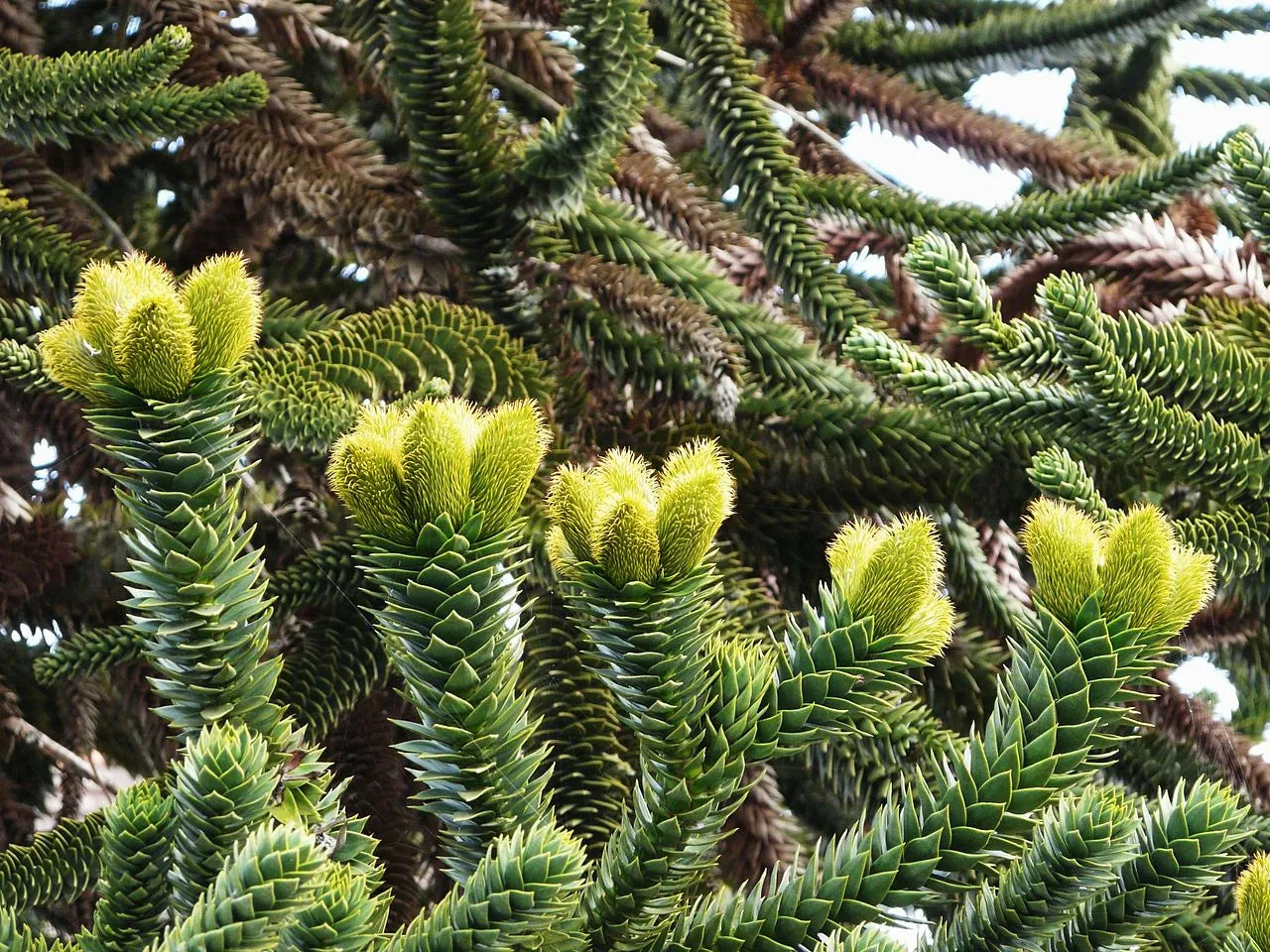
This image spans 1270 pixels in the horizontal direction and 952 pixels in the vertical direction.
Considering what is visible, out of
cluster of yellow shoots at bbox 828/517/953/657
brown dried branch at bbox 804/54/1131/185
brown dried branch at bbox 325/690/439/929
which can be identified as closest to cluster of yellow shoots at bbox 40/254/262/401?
cluster of yellow shoots at bbox 828/517/953/657

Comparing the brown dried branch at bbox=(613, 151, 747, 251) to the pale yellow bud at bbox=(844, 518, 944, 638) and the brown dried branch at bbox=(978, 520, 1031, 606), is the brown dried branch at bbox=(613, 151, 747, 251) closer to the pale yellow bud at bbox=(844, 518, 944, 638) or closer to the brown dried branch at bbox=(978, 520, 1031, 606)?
the brown dried branch at bbox=(978, 520, 1031, 606)

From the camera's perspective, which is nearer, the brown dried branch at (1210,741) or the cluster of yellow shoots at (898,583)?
the cluster of yellow shoots at (898,583)

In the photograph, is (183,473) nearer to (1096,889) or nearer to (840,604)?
(840,604)

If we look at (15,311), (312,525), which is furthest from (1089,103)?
(15,311)

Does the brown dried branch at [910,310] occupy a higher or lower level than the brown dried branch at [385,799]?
higher

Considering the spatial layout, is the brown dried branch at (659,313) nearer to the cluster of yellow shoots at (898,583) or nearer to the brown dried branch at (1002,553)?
the brown dried branch at (1002,553)

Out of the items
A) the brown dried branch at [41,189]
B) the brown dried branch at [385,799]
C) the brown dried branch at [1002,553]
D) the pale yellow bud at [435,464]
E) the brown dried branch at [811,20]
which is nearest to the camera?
the pale yellow bud at [435,464]

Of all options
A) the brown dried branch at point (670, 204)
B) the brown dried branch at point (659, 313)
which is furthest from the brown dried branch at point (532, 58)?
the brown dried branch at point (659, 313)
